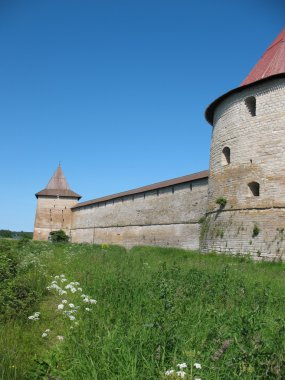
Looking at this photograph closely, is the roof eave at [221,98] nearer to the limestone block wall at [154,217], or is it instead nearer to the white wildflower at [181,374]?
the limestone block wall at [154,217]

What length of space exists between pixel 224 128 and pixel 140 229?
38.2 feet

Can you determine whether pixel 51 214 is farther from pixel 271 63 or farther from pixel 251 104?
pixel 271 63

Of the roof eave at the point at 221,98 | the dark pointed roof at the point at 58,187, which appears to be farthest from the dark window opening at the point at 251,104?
the dark pointed roof at the point at 58,187

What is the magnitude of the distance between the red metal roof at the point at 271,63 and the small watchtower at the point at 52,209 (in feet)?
99.7

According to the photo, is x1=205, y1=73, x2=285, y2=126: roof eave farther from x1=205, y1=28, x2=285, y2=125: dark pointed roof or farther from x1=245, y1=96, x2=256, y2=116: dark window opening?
x1=245, y1=96, x2=256, y2=116: dark window opening

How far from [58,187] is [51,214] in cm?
391

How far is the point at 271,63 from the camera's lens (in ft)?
45.4

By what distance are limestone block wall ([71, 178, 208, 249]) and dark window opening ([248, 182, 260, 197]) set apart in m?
5.18

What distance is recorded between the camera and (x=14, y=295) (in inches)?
188

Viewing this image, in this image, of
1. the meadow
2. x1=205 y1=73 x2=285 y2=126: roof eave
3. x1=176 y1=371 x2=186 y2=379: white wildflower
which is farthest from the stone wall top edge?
x1=176 y1=371 x2=186 y2=379: white wildflower

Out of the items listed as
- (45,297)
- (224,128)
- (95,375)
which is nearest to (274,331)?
(95,375)

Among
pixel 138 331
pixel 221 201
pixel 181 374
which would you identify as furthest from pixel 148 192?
pixel 181 374

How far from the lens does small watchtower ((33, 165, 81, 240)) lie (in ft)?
137

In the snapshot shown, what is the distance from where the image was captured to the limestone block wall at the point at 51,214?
41688 millimetres
